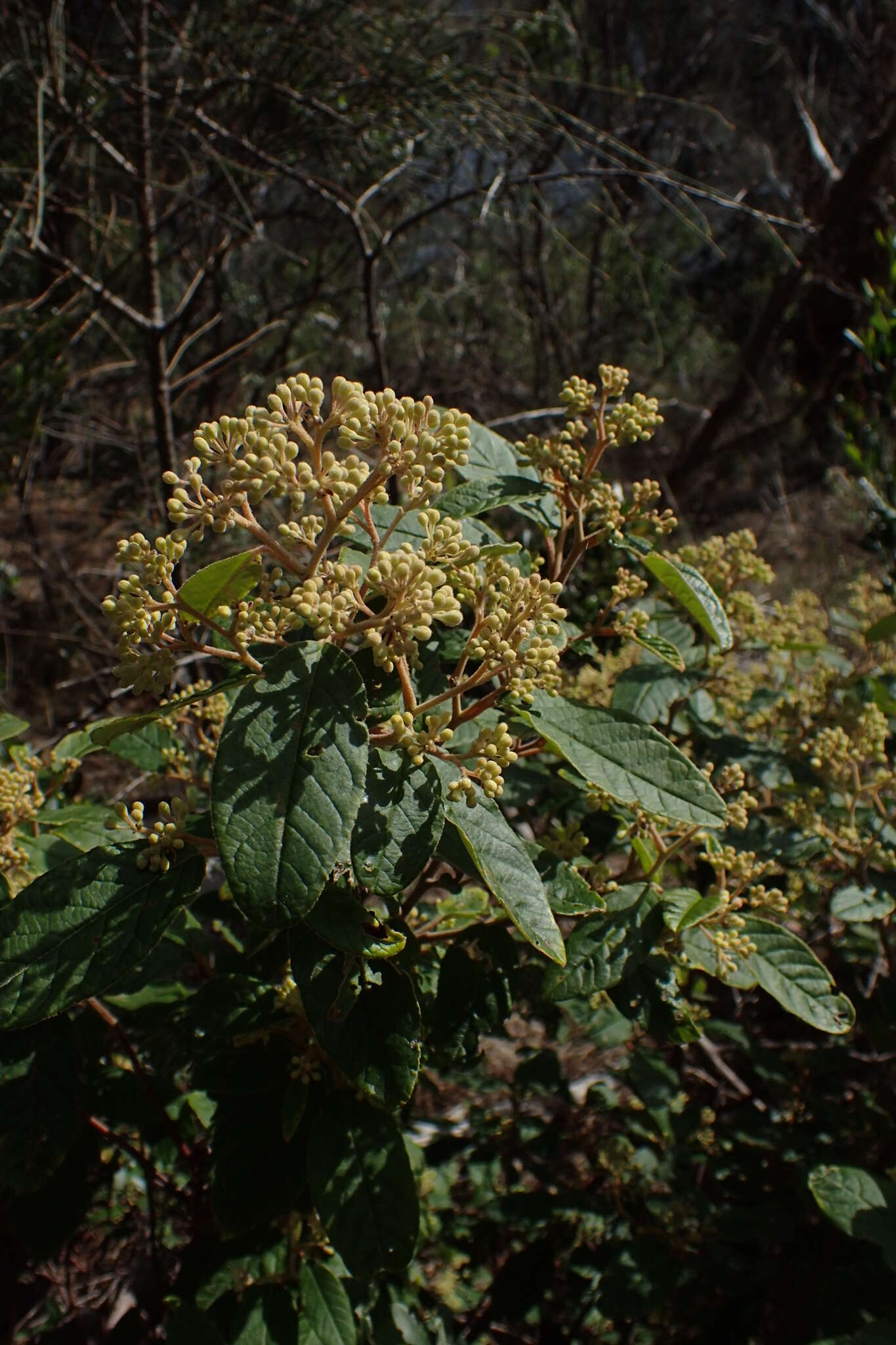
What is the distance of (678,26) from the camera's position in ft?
28.9

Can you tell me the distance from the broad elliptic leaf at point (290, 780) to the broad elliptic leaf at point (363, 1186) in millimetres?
678

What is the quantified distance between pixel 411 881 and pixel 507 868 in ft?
0.47

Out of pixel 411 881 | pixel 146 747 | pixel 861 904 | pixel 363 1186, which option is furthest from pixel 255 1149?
pixel 861 904

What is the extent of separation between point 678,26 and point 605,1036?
9.81 meters

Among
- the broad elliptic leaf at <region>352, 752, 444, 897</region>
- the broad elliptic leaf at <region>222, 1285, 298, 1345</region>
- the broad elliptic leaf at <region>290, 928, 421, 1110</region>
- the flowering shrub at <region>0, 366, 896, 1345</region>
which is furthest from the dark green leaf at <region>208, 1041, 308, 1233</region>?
the broad elliptic leaf at <region>352, 752, 444, 897</region>

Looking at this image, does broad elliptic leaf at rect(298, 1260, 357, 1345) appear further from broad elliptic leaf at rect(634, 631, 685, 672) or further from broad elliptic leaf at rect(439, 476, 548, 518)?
broad elliptic leaf at rect(439, 476, 548, 518)

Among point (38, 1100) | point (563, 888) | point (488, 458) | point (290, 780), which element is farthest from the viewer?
point (488, 458)

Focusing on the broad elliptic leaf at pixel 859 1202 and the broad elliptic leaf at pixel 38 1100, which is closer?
the broad elliptic leaf at pixel 38 1100

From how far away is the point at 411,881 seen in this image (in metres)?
1.09

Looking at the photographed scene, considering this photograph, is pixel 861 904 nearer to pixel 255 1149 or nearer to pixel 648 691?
pixel 648 691

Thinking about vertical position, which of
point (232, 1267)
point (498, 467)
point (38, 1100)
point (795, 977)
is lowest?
point (232, 1267)

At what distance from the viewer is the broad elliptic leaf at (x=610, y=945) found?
1490 millimetres

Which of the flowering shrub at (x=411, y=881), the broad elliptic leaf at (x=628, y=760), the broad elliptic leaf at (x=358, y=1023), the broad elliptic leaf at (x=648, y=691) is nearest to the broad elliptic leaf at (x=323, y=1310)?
the flowering shrub at (x=411, y=881)

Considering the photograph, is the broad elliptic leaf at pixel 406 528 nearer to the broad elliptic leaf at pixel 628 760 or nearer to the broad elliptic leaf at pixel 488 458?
the broad elliptic leaf at pixel 488 458
